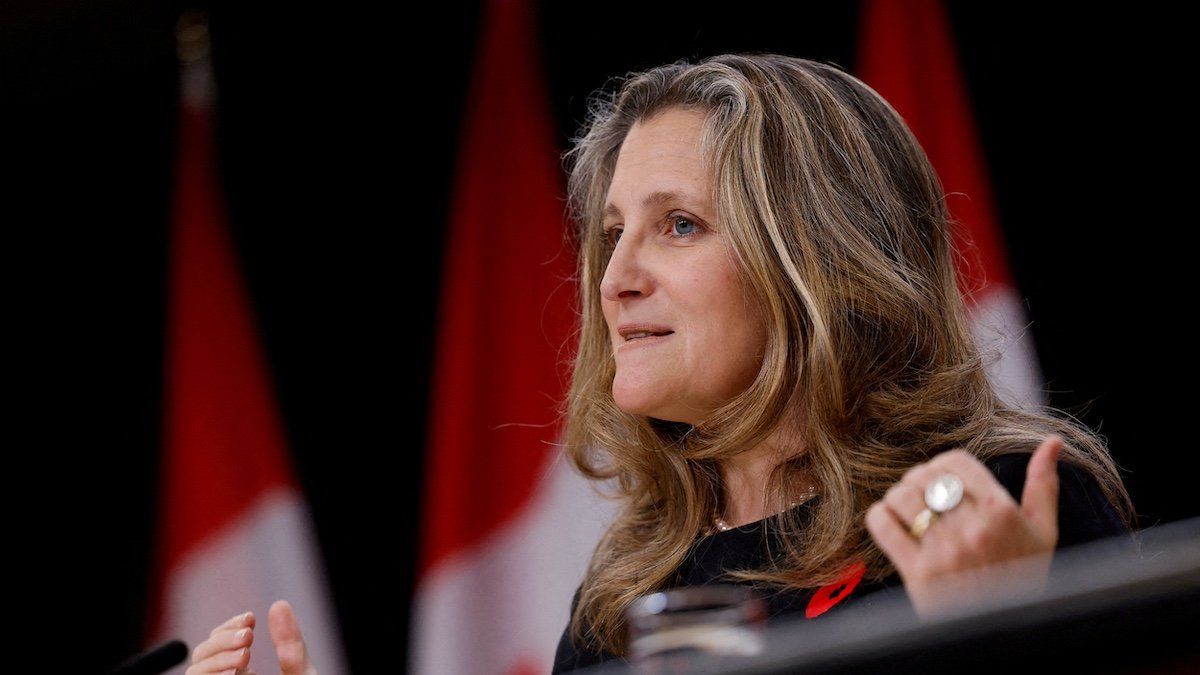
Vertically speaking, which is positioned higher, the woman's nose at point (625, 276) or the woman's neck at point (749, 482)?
the woman's nose at point (625, 276)

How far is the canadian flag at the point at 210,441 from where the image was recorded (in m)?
2.81

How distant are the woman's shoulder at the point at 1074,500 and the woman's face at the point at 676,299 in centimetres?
33

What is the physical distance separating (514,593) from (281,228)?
1027mm

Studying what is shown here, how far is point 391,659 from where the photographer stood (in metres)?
2.58

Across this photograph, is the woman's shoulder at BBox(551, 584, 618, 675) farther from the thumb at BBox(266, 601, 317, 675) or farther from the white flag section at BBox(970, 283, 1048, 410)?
the white flag section at BBox(970, 283, 1048, 410)

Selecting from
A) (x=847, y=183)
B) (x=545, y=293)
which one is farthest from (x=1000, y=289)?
(x=545, y=293)

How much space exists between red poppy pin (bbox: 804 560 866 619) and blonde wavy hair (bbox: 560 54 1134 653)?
0.01 metres

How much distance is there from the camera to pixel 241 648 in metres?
1.35

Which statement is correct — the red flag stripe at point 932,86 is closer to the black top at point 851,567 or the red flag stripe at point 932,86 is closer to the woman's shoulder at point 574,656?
the black top at point 851,567

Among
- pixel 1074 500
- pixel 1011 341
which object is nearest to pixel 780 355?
pixel 1074 500

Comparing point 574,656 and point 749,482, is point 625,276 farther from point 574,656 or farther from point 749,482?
point 574,656

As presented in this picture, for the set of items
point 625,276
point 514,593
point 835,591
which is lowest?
point 514,593

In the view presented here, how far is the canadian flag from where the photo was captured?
2.81 meters

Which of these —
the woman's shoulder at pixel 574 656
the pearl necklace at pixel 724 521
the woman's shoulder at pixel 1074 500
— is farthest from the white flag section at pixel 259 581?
the woman's shoulder at pixel 1074 500
